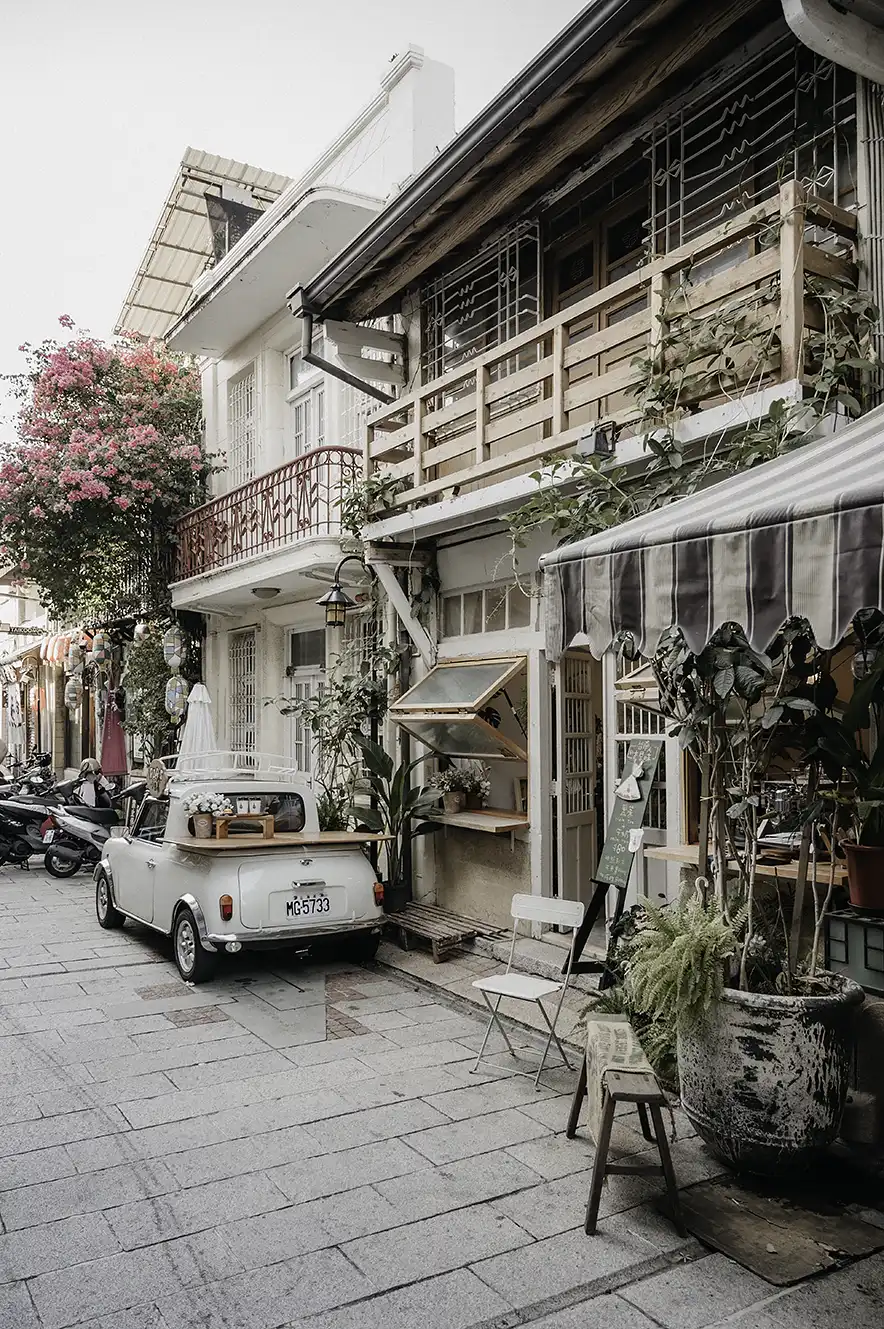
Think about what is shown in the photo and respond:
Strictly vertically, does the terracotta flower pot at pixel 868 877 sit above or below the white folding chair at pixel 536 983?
above

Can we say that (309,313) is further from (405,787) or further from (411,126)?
(405,787)

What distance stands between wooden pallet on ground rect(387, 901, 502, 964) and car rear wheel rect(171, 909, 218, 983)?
181 centimetres

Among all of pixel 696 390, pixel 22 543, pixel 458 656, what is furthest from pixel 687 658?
pixel 22 543

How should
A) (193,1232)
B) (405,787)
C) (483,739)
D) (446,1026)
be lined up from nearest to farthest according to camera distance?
(193,1232)
(446,1026)
(483,739)
(405,787)

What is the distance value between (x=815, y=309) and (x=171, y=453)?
11559 mm

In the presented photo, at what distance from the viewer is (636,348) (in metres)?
7.32

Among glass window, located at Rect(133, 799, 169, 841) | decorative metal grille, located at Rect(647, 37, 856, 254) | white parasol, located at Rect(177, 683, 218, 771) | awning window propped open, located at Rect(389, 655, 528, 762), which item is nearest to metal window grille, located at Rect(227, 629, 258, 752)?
white parasol, located at Rect(177, 683, 218, 771)

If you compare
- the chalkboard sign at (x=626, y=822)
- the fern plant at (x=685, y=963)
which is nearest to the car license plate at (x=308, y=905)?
the chalkboard sign at (x=626, y=822)

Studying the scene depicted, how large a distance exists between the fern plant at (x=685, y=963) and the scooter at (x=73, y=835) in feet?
32.7

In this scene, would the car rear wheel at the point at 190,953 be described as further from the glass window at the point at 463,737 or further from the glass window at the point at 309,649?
the glass window at the point at 309,649

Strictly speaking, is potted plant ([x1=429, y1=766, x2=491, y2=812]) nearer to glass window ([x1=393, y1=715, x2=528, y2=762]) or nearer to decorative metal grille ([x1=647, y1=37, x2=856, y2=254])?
glass window ([x1=393, y1=715, x2=528, y2=762])

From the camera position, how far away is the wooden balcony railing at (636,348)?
5301mm

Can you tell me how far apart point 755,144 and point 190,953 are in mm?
7397

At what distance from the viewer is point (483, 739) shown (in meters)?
8.71
